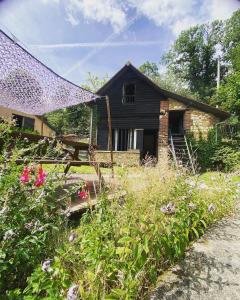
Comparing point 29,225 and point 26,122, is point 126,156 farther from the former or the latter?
point 26,122

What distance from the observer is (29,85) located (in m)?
5.94

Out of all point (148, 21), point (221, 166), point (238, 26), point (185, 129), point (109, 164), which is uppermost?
point (238, 26)

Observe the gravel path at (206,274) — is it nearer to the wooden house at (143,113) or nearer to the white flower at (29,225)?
the white flower at (29,225)

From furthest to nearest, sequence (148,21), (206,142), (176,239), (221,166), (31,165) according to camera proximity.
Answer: (206,142) < (221,166) < (148,21) < (31,165) < (176,239)

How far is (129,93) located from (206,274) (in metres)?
16.9

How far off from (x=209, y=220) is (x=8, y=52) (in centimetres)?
391

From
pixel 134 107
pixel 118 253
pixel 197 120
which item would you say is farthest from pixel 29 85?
pixel 197 120

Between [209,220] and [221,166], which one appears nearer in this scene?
[209,220]

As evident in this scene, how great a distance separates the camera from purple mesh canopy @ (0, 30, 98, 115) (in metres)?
4.48

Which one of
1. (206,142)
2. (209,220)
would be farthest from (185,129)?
(209,220)

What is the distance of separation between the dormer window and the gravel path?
15.7 meters

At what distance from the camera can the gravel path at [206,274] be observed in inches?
71.8

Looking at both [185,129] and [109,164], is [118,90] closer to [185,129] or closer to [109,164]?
[185,129]

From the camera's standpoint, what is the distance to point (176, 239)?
224cm
